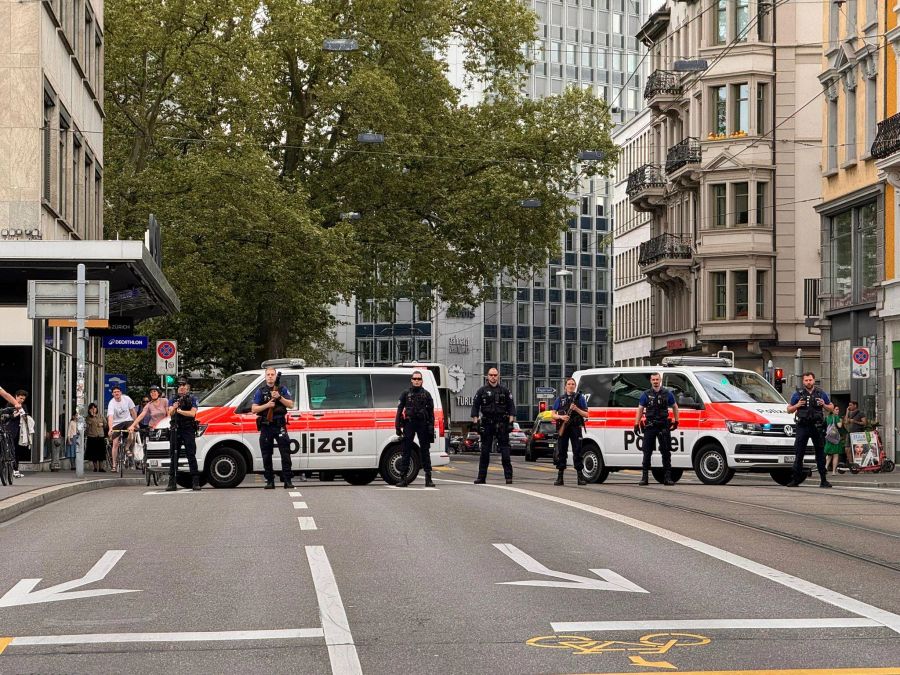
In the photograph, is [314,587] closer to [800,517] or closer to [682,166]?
[800,517]

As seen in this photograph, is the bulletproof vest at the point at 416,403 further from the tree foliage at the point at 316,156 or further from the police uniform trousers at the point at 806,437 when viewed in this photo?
the tree foliage at the point at 316,156

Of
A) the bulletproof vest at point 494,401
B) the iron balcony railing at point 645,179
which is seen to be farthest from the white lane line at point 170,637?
the iron balcony railing at point 645,179

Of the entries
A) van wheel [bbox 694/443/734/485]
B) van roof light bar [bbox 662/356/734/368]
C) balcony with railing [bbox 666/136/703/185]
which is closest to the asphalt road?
van wheel [bbox 694/443/734/485]

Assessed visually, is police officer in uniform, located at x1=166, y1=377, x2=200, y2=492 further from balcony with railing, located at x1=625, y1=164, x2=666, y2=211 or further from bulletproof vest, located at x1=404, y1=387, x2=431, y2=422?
balcony with railing, located at x1=625, y1=164, x2=666, y2=211

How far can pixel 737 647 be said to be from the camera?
802cm

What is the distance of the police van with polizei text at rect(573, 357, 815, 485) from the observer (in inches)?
1009

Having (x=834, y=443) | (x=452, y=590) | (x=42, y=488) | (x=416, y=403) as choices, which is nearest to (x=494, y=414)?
(x=416, y=403)

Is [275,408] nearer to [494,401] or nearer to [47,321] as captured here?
[494,401]

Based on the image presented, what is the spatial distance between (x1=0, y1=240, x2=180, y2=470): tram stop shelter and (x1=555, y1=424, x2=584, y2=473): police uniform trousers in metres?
8.04

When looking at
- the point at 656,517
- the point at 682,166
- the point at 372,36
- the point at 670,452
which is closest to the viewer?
the point at 656,517

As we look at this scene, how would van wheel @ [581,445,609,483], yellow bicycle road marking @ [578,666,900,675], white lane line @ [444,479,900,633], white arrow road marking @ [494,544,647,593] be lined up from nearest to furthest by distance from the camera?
yellow bicycle road marking @ [578,666,900,675] → white lane line @ [444,479,900,633] → white arrow road marking @ [494,544,647,593] → van wheel @ [581,445,609,483]

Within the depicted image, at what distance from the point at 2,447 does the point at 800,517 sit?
11.3 meters

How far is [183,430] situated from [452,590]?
44.9 ft

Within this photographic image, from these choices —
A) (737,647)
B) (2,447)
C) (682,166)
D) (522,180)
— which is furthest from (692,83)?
(737,647)
